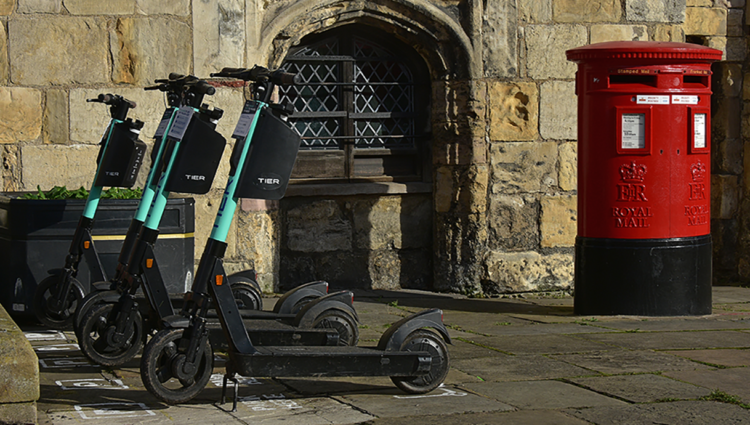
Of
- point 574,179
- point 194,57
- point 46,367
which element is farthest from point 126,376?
point 574,179

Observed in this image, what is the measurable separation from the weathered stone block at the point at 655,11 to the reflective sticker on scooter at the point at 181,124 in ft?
17.5

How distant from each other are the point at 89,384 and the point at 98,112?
3.43 metres

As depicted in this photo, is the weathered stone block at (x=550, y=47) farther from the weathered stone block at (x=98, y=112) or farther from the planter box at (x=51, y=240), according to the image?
the planter box at (x=51, y=240)

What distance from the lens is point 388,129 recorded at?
848cm

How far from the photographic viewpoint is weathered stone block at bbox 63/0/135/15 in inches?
288

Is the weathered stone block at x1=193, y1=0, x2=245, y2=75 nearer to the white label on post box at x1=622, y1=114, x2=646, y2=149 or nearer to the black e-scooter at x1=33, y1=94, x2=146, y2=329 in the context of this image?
the black e-scooter at x1=33, y1=94, x2=146, y2=329

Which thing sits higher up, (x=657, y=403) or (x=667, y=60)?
(x=667, y=60)

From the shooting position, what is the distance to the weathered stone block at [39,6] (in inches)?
285

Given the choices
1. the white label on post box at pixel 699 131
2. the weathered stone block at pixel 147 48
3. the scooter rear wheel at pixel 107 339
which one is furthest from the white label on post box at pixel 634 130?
the scooter rear wheel at pixel 107 339

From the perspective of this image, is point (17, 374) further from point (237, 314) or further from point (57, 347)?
point (57, 347)

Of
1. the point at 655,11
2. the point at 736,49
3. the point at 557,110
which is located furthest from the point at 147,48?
the point at 736,49

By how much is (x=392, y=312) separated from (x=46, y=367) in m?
2.92

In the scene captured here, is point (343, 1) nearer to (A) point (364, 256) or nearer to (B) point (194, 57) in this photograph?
(B) point (194, 57)

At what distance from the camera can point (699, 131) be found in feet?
21.8
